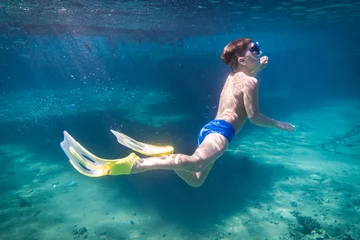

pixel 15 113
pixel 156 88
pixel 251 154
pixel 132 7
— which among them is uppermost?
pixel 132 7

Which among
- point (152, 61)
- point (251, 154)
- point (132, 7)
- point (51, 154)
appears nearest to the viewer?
point (251, 154)

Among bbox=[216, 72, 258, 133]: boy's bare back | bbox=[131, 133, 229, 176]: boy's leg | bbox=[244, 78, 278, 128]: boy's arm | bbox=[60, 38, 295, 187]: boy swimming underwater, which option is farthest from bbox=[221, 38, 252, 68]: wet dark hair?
bbox=[131, 133, 229, 176]: boy's leg

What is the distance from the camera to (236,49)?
4.43m

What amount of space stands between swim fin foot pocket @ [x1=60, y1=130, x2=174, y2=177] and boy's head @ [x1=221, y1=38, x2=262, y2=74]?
7.19 ft

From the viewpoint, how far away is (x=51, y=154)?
1652cm

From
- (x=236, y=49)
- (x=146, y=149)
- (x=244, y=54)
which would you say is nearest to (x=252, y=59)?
(x=244, y=54)

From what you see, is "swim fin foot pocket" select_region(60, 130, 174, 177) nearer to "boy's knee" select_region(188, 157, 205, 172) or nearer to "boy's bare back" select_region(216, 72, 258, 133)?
"boy's knee" select_region(188, 157, 205, 172)

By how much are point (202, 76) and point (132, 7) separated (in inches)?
377

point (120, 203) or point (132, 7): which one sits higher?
point (132, 7)

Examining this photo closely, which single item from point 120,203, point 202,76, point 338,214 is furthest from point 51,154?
point 338,214

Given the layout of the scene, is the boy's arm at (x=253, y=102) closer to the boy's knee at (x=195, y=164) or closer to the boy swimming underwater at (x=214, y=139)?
the boy swimming underwater at (x=214, y=139)

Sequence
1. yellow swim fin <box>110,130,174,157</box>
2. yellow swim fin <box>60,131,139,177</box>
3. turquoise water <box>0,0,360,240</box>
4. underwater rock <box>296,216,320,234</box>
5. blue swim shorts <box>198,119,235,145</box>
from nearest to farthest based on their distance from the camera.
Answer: yellow swim fin <box>60,131,139,177</box> → yellow swim fin <box>110,130,174,157</box> → blue swim shorts <box>198,119,235,145</box> → underwater rock <box>296,216,320,234</box> → turquoise water <box>0,0,360,240</box>

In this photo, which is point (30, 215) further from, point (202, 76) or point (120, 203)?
point (202, 76)

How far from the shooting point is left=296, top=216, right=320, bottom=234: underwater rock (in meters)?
8.44
